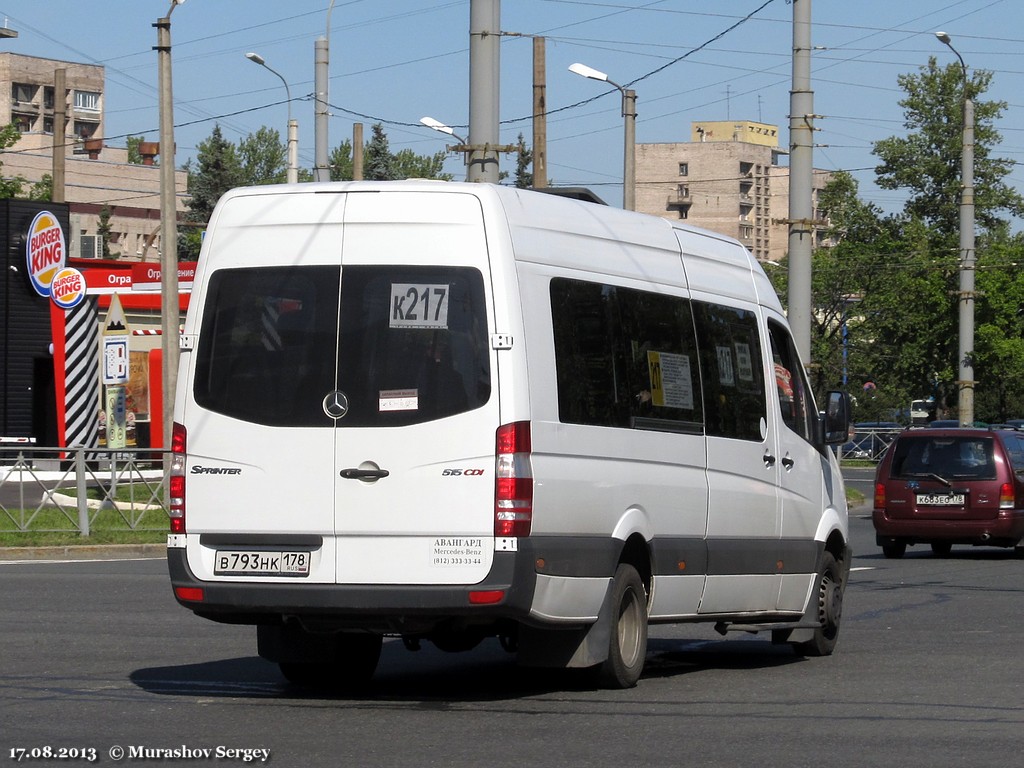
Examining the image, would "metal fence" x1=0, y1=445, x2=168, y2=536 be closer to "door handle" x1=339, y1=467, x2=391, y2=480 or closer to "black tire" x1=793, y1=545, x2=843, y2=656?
"black tire" x1=793, y1=545, x2=843, y2=656

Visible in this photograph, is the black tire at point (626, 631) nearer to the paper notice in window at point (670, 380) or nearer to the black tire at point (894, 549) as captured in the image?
the paper notice in window at point (670, 380)

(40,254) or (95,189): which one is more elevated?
(95,189)

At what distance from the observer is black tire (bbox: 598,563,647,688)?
367 inches

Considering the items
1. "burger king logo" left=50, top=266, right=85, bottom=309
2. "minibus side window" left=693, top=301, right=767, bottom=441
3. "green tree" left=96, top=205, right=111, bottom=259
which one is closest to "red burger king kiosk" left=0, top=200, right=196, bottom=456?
"burger king logo" left=50, top=266, right=85, bottom=309

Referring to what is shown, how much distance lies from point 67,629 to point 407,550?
4787 mm

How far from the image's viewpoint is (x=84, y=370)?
3884 centimetres

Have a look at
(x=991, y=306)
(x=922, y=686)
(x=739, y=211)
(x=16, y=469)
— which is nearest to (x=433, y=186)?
(x=922, y=686)

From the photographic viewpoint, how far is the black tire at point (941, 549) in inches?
900

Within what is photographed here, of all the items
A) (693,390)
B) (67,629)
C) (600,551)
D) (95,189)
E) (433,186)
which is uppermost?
(95,189)

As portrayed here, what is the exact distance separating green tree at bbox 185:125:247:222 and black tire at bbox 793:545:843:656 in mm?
83840

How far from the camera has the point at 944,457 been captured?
22125 mm

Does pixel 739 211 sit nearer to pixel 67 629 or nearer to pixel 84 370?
pixel 84 370

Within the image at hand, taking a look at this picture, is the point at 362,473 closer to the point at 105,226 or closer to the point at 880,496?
the point at 880,496

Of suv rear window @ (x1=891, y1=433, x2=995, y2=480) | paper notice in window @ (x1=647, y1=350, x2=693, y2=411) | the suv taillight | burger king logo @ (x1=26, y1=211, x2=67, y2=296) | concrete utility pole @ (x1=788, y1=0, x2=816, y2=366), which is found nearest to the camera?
the suv taillight
